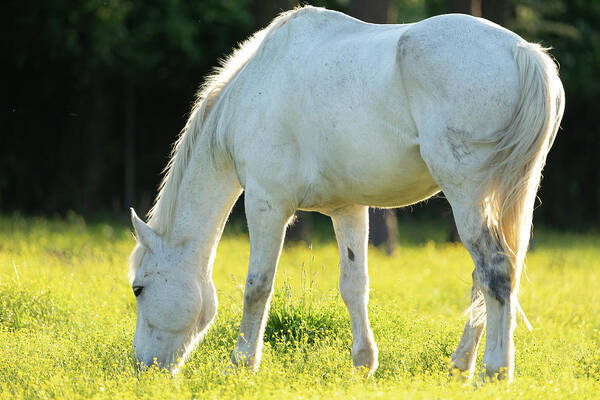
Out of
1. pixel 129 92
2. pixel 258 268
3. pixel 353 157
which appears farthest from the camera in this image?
pixel 129 92

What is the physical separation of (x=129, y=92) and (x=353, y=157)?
13613 mm

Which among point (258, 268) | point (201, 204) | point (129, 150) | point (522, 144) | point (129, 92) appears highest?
point (522, 144)

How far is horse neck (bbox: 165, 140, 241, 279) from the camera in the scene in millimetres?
4992

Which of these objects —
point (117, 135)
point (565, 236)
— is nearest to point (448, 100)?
point (565, 236)

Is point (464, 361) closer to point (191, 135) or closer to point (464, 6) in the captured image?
point (191, 135)

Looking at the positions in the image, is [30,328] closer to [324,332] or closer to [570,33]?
[324,332]

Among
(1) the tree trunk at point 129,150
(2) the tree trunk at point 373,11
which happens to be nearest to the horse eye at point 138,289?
(2) the tree trunk at point 373,11

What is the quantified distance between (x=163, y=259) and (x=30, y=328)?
1443 millimetres

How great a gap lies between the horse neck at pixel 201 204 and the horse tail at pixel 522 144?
183 cm

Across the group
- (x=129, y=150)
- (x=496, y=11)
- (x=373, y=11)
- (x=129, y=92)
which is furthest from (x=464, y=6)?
(x=129, y=92)

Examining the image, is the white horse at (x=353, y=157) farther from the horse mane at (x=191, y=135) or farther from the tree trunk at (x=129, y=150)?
the tree trunk at (x=129, y=150)

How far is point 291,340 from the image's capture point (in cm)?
533

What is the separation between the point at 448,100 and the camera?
3.80 meters

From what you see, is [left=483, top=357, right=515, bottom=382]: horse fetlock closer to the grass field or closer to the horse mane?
the grass field
